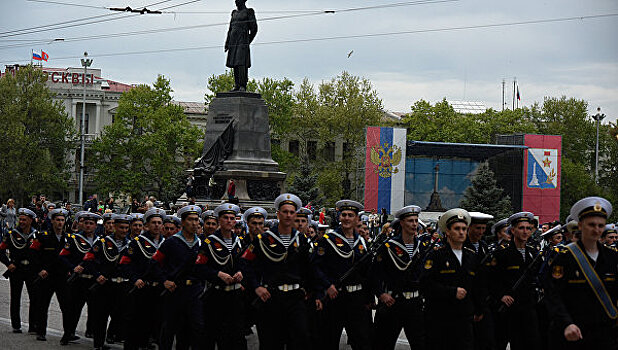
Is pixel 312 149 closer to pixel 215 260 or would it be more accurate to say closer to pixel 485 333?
pixel 215 260

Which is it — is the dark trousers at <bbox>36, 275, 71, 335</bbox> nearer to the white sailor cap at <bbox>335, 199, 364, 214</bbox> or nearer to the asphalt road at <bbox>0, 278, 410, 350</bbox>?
the asphalt road at <bbox>0, 278, 410, 350</bbox>

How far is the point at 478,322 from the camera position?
8.98 m

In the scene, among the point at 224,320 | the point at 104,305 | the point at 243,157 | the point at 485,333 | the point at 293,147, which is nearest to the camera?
the point at 485,333

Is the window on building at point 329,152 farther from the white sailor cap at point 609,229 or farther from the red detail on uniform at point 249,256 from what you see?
the red detail on uniform at point 249,256

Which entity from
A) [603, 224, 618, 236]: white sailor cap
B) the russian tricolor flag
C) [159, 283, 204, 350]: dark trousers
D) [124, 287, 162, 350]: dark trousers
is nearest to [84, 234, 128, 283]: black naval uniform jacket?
[124, 287, 162, 350]: dark trousers

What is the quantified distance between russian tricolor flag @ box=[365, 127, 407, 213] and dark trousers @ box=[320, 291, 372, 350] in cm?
4773

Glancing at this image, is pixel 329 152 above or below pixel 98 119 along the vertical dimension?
below

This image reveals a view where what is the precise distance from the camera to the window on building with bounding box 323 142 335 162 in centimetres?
7946

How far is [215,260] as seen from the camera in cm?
1010

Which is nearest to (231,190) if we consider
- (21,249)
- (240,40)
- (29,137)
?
(240,40)

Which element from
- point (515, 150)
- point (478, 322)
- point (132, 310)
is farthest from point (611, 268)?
point (515, 150)

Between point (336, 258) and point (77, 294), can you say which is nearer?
point (336, 258)

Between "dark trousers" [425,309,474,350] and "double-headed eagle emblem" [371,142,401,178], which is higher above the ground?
"double-headed eagle emblem" [371,142,401,178]

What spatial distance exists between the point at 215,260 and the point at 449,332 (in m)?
2.83
